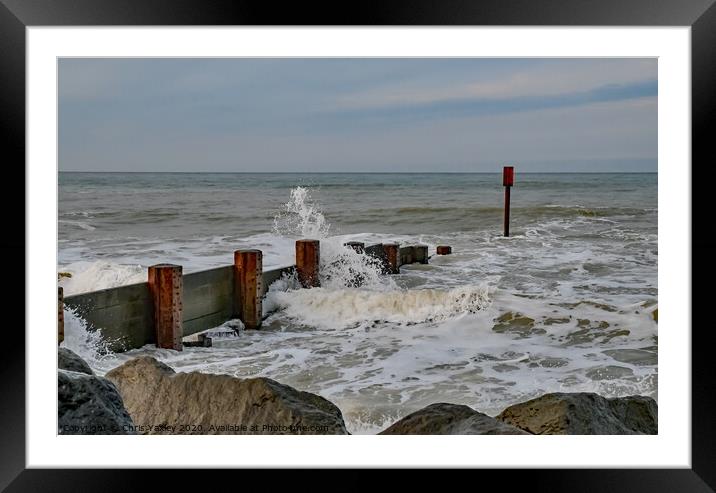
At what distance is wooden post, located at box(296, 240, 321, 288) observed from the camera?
5.33 m

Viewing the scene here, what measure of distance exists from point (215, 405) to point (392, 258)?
4.26m

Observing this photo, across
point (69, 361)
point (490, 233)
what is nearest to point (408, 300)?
point (69, 361)

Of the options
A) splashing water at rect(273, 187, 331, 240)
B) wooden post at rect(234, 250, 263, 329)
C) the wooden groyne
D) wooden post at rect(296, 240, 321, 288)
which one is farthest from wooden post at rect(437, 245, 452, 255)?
wooden post at rect(234, 250, 263, 329)

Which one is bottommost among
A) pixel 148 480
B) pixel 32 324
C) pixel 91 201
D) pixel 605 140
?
pixel 148 480

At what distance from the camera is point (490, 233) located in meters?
9.66

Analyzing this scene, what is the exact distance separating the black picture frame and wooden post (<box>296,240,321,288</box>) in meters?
3.39

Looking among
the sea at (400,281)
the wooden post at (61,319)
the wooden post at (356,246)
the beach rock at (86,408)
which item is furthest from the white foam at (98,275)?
the beach rock at (86,408)

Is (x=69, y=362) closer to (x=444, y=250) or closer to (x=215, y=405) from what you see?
(x=215, y=405)

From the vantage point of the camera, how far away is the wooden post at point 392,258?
6.66 meters

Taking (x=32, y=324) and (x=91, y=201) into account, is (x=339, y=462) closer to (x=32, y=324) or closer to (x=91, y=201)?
(x=32, y=324)

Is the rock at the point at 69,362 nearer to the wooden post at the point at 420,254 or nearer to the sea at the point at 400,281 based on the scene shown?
the sea at the point at 400,281

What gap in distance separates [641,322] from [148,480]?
4460 millimetres
